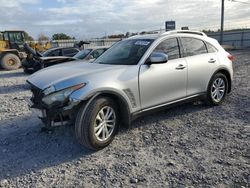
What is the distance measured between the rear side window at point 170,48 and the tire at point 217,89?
1169 mm

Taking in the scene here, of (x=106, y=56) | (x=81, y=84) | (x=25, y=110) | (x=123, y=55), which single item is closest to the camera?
(x=81, y=84)

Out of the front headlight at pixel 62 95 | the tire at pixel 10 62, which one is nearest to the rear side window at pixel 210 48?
the front headlight at pixel 62 95

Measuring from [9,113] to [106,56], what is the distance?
9.17 feet

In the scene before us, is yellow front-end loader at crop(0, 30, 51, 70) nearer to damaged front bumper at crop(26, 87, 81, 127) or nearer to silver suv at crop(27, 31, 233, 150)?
silver suv at crop(27, 31, 233, 150)

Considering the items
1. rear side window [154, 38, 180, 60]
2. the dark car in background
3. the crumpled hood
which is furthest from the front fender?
the dark car in background

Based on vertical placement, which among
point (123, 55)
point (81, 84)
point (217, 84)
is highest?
point (123, 55)

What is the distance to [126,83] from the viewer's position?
13.8ft

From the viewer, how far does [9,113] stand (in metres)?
6.26

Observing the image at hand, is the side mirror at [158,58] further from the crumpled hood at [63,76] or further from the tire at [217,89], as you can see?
the tire at [217,89]

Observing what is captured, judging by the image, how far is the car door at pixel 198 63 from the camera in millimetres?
5257

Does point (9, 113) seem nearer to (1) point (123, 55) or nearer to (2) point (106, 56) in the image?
(2) point (106, 56)

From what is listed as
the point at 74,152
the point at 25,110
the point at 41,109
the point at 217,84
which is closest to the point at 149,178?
the point at 74,152

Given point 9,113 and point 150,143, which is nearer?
point 150,143

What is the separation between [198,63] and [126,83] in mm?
1904
